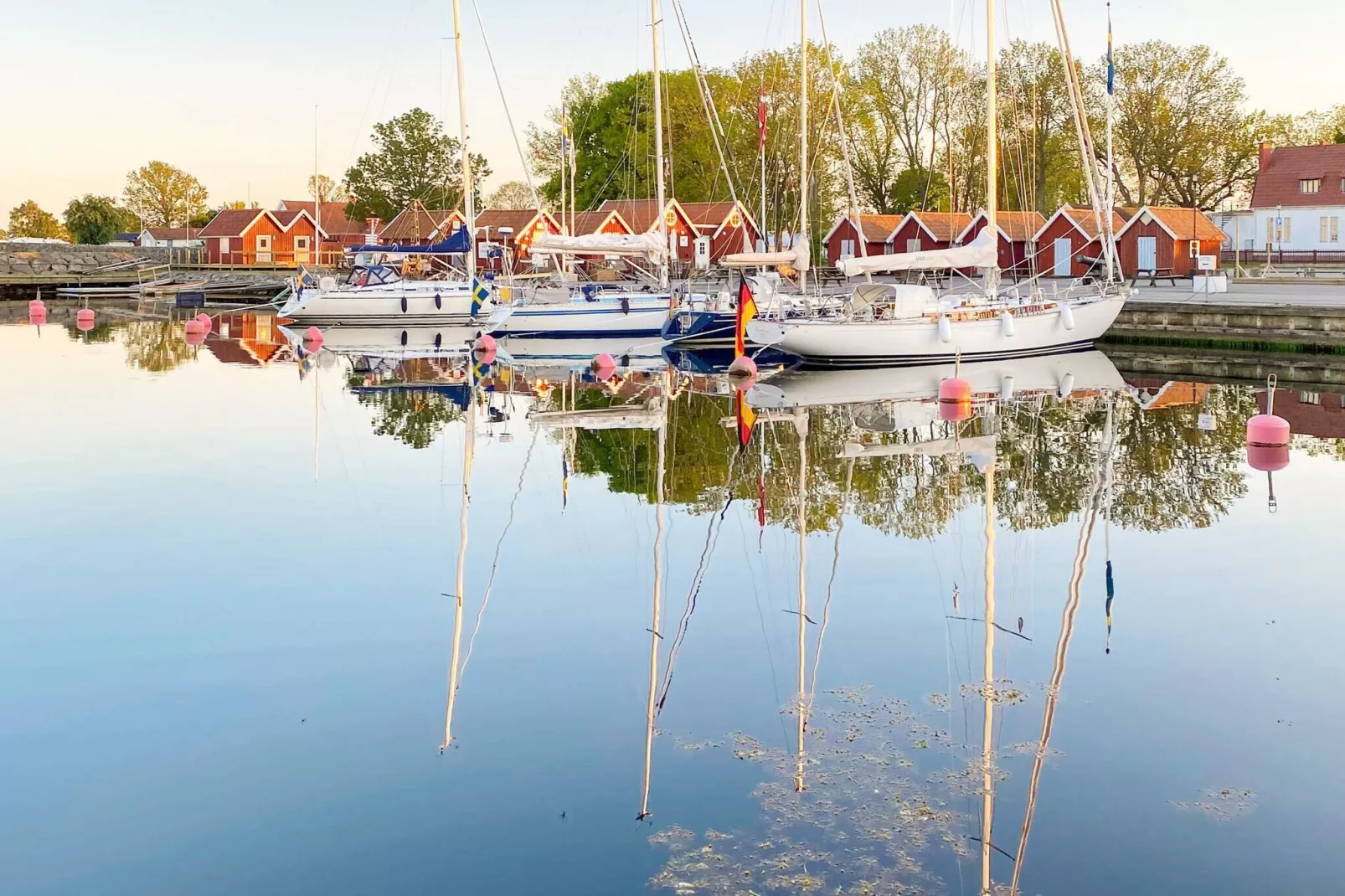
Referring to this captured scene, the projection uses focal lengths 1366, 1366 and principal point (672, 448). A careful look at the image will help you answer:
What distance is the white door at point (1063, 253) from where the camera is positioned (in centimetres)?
6188

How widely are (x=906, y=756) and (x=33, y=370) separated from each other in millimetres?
30898

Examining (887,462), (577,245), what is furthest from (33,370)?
(887,462)

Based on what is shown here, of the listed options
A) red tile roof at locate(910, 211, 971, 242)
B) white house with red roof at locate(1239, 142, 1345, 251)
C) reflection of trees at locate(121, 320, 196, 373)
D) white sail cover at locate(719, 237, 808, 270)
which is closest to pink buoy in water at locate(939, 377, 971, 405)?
white sail cover at locate(719, 237, 808, 270)

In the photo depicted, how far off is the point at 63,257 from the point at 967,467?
84.4 m

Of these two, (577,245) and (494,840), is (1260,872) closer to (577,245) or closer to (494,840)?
(494,840)

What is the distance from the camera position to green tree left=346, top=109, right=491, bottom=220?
92.8m

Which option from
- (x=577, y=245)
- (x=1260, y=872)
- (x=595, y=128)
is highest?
(x=595, y=128)

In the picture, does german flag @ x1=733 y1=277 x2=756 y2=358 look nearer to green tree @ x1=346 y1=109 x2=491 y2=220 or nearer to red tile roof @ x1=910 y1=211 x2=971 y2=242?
red tile roof @ x1=910 y1=211 x2=971 y2=242

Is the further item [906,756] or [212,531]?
[212,531]

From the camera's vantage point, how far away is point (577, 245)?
42969 mm

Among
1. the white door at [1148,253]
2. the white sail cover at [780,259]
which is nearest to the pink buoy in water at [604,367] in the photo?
the white sail cover at [780,259]

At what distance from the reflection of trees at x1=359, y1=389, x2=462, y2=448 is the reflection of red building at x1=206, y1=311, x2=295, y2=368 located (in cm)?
878

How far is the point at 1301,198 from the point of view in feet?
227

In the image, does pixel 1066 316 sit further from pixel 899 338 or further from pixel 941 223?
pixel 941 223
